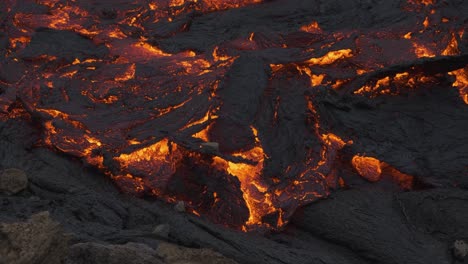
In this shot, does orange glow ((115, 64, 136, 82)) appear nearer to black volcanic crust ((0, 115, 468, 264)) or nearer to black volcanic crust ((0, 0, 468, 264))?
black volcanic crust ((0, 0, 468, 264))

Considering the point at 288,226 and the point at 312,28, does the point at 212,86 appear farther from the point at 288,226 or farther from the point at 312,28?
the point at 312,28

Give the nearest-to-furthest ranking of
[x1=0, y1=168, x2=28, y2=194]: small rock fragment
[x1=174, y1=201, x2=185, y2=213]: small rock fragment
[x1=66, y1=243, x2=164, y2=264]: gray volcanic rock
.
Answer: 1. [x1=66, y1=243, x2=164, y2=264]: gray volcanic rock
2. [x1=0, y1=168, x2=28, y2=194]: small rock fragment
3. [x1=174, y1=201, x2=185, y2=213]: small rock fragment

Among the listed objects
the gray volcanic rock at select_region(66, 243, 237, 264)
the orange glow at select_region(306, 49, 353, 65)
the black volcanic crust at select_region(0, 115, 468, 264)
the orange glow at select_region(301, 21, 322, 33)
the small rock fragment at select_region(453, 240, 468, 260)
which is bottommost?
the small rock fragment at select_region(453, 240, 468, 260)

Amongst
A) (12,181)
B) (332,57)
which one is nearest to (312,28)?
(332,57)

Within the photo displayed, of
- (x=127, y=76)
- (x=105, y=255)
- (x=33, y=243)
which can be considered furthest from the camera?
(x=127, y=76)

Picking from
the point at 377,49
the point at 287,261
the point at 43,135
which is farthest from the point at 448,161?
the point at 43,135

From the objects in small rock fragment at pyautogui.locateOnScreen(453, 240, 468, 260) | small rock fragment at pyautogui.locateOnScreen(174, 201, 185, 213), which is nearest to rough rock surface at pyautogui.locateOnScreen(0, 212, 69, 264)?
small rock fragment at pyautogui.locateOnScreen(174, 201, 185, 213)

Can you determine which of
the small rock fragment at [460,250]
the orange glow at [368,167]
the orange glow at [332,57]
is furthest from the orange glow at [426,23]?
the small rock fragment at [460,250]
